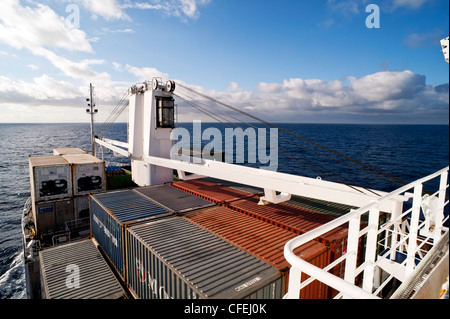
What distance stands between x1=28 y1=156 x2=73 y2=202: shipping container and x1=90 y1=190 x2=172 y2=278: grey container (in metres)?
5.72

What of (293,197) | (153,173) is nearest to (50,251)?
(153,173)

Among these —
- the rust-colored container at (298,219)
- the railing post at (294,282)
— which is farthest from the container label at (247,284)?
the railing post at (294,282)

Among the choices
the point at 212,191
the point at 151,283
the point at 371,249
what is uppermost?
the point at 371,249

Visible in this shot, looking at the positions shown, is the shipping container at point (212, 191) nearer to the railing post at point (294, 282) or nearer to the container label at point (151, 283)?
the container label at point (151, 283)

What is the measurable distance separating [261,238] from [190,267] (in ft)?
A: 11.1

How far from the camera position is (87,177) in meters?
20.7

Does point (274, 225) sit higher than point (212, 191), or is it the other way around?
point (212, 191)

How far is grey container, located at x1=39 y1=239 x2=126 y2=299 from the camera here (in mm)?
10578

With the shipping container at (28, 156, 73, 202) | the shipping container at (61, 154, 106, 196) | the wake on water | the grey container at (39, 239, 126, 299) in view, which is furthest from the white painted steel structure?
the wake on water

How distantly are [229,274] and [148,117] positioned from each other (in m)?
17.4

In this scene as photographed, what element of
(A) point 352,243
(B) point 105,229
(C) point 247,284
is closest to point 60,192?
(B) point 105,229

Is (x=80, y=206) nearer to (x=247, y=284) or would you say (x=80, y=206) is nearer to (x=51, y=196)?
(x=51, y=196)

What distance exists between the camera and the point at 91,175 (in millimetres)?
20812
